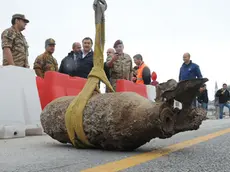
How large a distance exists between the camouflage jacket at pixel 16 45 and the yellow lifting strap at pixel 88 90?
2686 mm

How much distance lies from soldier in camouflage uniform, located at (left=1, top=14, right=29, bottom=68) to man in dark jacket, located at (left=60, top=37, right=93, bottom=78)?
0.96 metres

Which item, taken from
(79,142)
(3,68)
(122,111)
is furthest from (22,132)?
(122,111)

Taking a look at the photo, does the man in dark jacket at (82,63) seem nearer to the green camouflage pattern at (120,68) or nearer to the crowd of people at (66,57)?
the crowd of people at (66,57)

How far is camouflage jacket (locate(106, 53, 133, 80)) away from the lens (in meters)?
6.77

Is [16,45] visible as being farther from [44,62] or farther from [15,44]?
[44,62]

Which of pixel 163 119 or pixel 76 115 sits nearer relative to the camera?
pixel 163 119

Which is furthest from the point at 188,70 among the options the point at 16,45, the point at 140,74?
the point at 16,45

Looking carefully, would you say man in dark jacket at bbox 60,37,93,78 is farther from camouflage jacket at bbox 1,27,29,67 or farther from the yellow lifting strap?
Result: the yellow lifting strap

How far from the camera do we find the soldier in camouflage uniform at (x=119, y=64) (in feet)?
21.8

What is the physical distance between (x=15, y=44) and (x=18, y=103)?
945 millimetres

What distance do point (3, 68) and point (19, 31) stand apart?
0.84 metres

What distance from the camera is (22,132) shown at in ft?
18.1

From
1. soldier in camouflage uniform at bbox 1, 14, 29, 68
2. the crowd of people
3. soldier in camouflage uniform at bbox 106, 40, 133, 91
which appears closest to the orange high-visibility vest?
the crowd of people

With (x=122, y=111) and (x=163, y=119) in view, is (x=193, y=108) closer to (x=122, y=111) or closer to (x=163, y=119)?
(x=163, y=119)
